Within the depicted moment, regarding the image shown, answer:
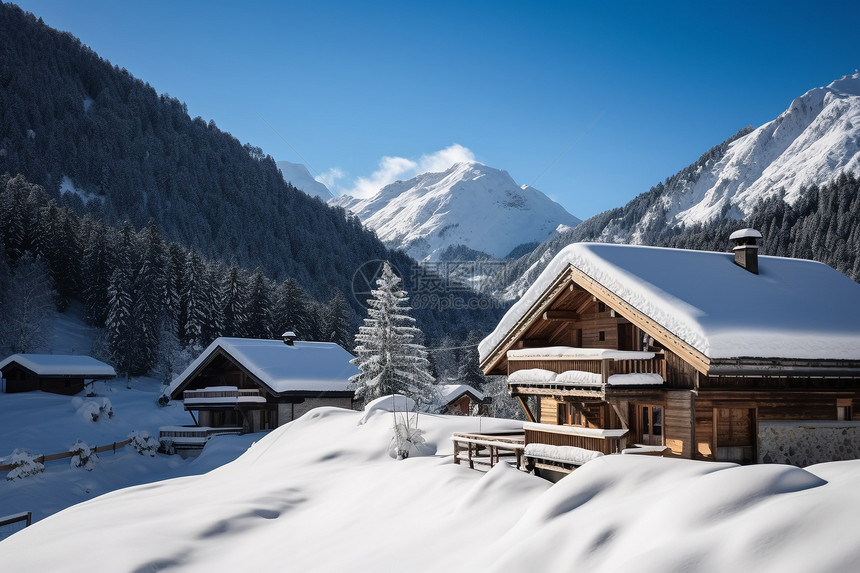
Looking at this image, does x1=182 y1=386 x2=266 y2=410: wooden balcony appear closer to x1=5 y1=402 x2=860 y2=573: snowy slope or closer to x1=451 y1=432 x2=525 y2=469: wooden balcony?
x1=5 y1=402 x2=860 y2=573: snowy slope

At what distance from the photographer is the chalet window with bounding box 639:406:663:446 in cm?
1772

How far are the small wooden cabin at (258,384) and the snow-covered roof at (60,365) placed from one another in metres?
15.0

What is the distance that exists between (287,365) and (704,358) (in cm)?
3175

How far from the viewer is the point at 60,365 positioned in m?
53.0

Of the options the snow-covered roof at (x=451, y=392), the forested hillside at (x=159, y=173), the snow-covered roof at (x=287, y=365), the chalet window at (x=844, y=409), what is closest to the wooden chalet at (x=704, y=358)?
the chalet window at (x=844, y=409)

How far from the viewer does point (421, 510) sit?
50.7ft

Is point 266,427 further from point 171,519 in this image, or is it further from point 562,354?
point 562,354

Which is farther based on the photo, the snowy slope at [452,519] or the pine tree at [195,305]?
the pine tree at [195,305]

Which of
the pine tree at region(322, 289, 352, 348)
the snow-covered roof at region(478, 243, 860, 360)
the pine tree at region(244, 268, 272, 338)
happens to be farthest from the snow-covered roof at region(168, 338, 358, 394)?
the pine tree at region(244, 268, 272, 338)

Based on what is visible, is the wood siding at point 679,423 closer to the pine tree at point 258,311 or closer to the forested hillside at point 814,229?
the pine tree at point 258,311

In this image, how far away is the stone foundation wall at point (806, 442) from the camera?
51.5ft

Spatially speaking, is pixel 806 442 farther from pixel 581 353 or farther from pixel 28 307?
pixel 28 307

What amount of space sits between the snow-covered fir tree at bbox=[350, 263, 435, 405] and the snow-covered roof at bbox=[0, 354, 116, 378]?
1143 inches

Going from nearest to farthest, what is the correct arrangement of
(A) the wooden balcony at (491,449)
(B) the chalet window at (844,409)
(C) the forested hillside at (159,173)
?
1. (B) the chalet window at (844,409)
2. (A) the wooden balcony at (491,449)
3. (C) the forested hillside at (159,173)
